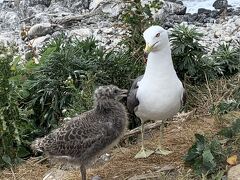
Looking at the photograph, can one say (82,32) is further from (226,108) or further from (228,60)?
(226,108)

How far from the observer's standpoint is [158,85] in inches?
243

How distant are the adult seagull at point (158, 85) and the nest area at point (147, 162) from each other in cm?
44

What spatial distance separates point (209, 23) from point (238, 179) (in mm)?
6332

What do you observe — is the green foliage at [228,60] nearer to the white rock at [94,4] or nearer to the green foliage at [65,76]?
the green foliage at [65,76]

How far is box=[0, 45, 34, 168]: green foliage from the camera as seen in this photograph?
6.78m

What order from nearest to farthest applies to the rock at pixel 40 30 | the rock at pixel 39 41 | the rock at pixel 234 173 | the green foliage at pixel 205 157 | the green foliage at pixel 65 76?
the rock at pixel 234 173 → the green foliage at pixel 205 157 → the green foliage at pixel 65 76 → the rock at pixel 39 41 → the rock at pixel 40 30

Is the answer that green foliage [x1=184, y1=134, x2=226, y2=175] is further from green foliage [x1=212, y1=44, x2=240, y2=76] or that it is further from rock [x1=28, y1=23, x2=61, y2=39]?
rock [x1=28, y1=23, x2=61, y2=39]

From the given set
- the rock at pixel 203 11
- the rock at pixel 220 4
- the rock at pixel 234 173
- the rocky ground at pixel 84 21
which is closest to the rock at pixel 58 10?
the rocky ground at pixel 84 21

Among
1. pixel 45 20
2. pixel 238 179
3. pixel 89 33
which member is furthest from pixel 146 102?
pixel 45 20

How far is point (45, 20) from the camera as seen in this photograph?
38.9 ft

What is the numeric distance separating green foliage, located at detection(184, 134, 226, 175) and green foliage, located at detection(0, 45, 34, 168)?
6.29 ft

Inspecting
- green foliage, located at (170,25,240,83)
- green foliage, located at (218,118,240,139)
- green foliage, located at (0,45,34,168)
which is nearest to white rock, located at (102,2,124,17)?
green foliage, located at (170,25,240,83)

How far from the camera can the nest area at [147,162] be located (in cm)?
625

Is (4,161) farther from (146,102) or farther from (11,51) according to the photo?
(146,102)
